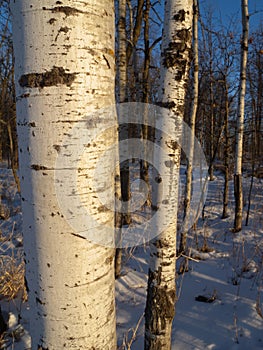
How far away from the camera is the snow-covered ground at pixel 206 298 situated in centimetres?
248

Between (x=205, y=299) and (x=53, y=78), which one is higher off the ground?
(x=53, y=78)

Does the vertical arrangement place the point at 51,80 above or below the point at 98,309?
above

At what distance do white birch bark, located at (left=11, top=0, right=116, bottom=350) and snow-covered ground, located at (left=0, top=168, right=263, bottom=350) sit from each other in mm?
1229

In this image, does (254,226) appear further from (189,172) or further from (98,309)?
(98,309)

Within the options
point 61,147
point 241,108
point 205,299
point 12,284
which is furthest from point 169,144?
point 241,108

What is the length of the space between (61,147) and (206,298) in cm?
330

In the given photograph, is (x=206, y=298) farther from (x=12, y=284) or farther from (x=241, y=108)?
(x=241, y=108)

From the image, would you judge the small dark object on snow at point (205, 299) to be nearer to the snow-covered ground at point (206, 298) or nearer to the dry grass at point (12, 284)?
the snow-covered ground at point (206, 298)

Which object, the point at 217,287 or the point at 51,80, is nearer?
Result: the point at 51,80

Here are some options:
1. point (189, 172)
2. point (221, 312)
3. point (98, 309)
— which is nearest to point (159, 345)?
point (221, 312)

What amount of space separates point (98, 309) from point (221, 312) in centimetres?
282

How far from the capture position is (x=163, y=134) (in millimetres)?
1749

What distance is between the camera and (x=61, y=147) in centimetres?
62

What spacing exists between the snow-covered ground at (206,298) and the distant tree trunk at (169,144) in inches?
11.2
